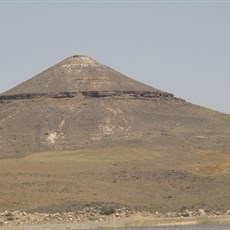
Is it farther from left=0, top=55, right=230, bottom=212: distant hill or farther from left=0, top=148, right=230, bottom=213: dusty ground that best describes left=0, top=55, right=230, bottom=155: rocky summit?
left=0, top=148, right=230, bottom=213: dusty ground

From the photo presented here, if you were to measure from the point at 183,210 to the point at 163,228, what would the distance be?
1583 centimetres

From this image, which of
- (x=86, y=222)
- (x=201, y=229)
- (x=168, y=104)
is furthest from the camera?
(x=168, y=104)

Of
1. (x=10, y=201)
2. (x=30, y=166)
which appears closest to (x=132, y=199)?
(x=10, y=201)

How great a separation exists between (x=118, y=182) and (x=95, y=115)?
2024 inches

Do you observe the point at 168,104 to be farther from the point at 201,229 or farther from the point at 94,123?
the point at 201,229

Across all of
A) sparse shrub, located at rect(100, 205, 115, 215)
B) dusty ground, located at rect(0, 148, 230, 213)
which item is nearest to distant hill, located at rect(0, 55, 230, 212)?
dusty ground, located at rect(0, 148, 230, 213)

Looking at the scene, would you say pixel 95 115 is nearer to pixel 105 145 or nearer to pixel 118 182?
pixel 105 145

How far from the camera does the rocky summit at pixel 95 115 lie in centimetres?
10706

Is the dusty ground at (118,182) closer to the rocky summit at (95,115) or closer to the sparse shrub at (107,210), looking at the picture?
the sparse shrub at (107,210)

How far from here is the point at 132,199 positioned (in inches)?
2425

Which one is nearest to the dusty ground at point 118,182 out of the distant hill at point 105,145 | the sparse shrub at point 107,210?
the distant hill at point 105,145

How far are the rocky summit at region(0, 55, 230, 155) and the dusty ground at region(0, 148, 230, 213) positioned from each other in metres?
15.3

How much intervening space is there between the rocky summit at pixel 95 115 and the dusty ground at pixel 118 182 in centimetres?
1532

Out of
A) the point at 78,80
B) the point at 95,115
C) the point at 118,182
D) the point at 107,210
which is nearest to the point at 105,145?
the point at 95,115
